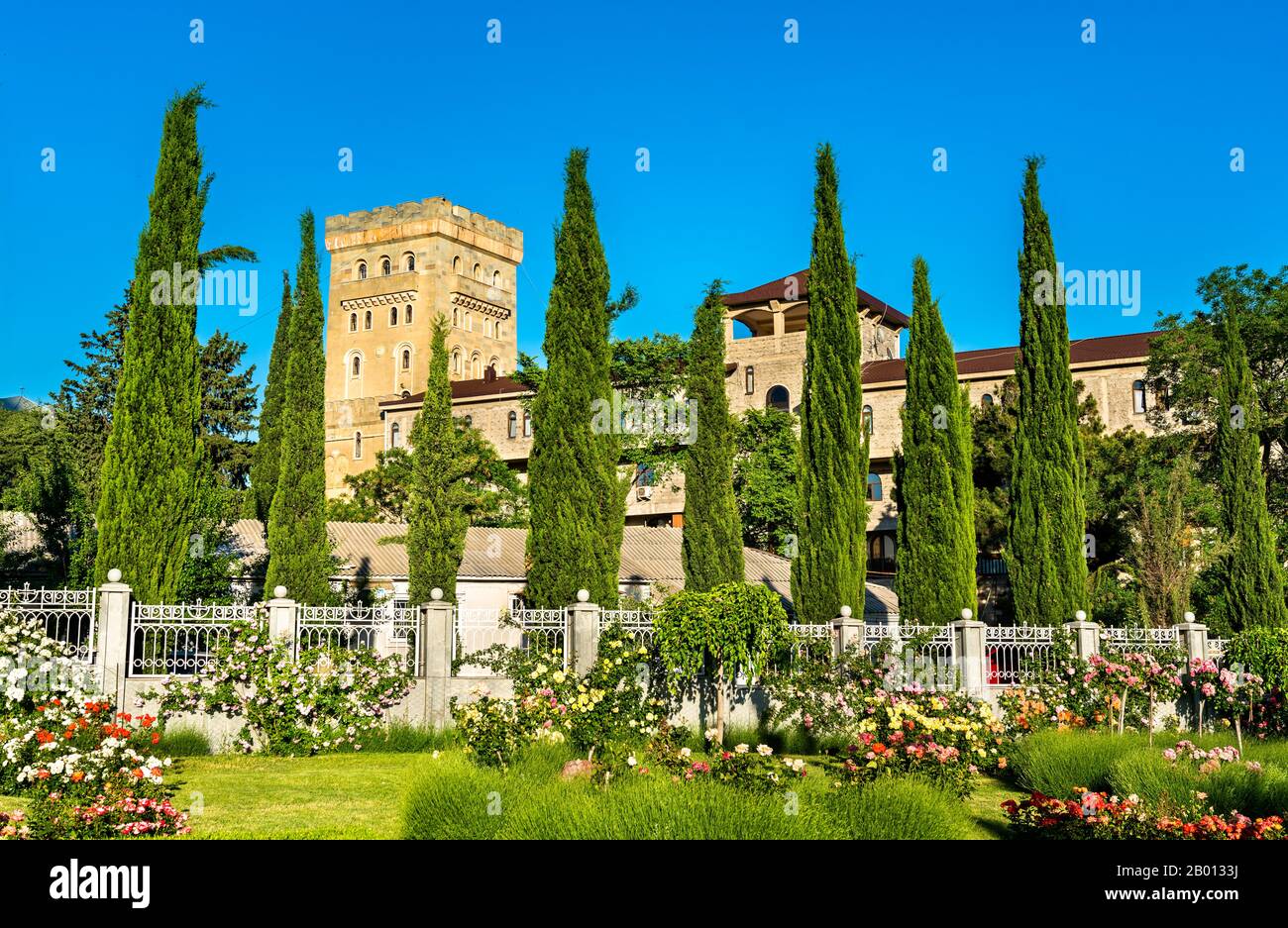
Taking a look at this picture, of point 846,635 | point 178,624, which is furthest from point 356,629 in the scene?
point 846,635

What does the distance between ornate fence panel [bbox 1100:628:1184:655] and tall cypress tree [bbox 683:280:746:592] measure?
316 inches

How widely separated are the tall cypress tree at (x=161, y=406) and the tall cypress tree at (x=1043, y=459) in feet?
47.8

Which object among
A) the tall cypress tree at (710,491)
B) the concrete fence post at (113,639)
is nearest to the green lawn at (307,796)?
the concrete fence post at (113,639)

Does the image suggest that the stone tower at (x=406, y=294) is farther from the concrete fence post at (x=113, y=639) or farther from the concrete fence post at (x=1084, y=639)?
the concrete fence post at (x=113, y=639)

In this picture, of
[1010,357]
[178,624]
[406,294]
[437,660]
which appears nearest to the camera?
[178,624]

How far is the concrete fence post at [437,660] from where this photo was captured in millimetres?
16750

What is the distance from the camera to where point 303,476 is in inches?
992

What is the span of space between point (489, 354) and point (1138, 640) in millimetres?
79632

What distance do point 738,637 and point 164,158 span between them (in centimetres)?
1158

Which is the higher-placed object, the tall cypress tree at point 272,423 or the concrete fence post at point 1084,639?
the tall cypress tree at point 272,423

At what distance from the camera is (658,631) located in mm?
16500

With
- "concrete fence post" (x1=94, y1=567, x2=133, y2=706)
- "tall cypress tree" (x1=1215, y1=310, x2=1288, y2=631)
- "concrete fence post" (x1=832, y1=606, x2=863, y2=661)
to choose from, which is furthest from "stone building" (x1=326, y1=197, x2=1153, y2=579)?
"concrete fence post" (x1=94, y1=567, x2=133, y2=706)

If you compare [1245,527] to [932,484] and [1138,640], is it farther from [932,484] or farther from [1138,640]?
[1138,640]
